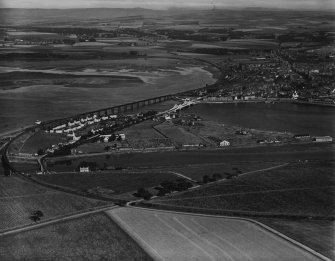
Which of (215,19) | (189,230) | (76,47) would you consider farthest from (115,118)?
(215,19)

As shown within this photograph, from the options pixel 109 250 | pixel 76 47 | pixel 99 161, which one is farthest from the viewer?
pixel 76 47

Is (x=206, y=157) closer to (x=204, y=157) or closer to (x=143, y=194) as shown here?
(x=204, y=157)

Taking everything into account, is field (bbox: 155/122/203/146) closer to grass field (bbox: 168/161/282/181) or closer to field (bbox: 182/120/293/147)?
field (bbox: 182/120/293/147)

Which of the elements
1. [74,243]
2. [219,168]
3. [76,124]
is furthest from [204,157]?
[74,243]

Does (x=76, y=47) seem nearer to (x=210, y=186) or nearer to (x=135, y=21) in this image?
(x=135, y=21)

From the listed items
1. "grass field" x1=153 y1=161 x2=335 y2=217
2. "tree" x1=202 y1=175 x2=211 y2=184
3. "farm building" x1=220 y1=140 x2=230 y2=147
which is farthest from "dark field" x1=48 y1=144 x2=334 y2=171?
"grass field" x1=153 y1=161 x2=335 y2=217

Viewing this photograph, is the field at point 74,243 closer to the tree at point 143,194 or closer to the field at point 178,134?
the tree at point 143,194

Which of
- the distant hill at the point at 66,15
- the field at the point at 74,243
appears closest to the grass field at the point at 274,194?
the field at the point at 74,243
